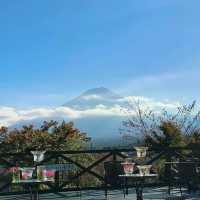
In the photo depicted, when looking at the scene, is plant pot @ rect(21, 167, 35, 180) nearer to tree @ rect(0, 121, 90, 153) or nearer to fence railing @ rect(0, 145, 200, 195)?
fence railing @ rect(0, 145, 200, 195)

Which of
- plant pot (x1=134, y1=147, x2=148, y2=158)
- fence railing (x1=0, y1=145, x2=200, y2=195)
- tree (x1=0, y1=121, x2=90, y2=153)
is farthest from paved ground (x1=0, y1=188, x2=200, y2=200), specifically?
tree (x1=0, y1=121, x2=90, y2=153)

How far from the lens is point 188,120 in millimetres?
23578

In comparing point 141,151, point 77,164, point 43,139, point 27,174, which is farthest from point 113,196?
point 43,139

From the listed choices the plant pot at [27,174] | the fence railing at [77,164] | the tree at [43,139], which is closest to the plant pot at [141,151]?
the fence railing at [77,164]

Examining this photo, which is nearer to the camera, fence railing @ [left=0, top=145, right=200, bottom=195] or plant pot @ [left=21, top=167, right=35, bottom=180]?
plant pot @ [left=21, top=167, right=35, bottom=180]

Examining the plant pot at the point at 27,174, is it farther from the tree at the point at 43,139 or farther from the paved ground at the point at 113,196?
the tree at the point at 43,139

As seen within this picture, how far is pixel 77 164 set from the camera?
13.1 meters

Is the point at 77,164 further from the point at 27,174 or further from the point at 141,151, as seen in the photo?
the point at 27,174

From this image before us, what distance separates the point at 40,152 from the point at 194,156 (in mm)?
3594

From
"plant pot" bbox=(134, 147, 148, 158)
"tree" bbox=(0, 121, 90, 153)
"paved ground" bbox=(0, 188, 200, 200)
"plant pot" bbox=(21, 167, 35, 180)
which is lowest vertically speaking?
"paved ground" bbox=(0, 188, 200, 200)

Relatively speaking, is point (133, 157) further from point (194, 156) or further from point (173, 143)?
point (173, 143)

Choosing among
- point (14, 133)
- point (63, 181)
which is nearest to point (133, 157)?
point (63, 181)

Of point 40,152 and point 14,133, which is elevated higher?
point 14,133

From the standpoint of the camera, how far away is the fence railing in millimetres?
12773
